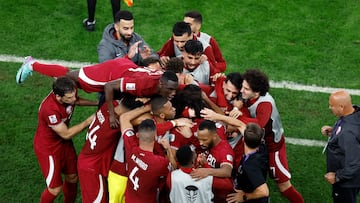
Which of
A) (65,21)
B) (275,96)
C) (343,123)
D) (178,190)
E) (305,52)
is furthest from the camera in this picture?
(65,21)

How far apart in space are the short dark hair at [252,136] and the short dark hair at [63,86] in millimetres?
1718

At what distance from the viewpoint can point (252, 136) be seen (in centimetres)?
514

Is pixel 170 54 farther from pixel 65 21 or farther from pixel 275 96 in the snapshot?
pixel 65 21

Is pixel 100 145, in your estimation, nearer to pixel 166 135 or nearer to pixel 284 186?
pixel 166 135

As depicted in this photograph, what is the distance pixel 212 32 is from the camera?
1016 cm

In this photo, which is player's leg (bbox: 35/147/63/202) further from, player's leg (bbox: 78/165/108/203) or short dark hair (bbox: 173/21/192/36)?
short dark hair (bbox: 173/21/192/36)

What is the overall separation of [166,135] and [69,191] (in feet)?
5.04

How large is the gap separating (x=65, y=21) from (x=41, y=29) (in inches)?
18.2

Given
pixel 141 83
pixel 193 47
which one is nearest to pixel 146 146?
pixel 141 83

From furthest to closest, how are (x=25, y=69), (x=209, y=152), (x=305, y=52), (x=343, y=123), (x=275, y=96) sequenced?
1. (x=305, y=52)
2. (x=275, y=96)
3. (x=25, y=69)
4. (x=343, y=123)
5. (x=209, y=152)

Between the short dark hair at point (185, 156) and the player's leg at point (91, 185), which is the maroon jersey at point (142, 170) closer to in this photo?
the short dark hair at point (185, 156)

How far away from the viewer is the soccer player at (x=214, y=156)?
16.8 feet

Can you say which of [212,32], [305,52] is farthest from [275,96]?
[212,32]

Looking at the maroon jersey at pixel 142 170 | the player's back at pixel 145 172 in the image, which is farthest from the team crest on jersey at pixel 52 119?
the player's back at pixel 145 172
